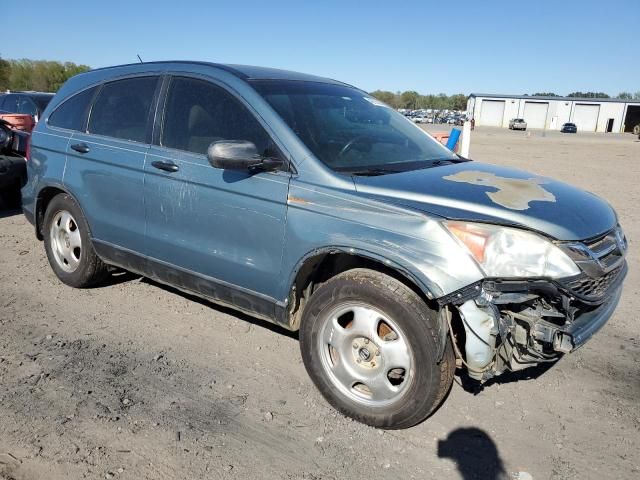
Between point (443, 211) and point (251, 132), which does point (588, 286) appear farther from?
point (251, 132)

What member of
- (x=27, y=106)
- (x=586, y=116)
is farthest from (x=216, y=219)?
(x=586, y=116)

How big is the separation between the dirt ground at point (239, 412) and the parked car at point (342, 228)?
296 millimetres

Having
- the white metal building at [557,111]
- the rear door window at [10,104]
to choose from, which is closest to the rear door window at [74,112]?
the rear door window at [10,104]

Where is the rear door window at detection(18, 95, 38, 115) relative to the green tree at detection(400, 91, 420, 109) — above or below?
below

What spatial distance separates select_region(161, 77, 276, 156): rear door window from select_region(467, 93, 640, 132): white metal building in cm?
8204

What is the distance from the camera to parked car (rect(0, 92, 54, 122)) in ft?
40.9

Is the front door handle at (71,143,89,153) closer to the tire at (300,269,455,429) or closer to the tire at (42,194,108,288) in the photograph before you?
the tire at (42,194,108,288)

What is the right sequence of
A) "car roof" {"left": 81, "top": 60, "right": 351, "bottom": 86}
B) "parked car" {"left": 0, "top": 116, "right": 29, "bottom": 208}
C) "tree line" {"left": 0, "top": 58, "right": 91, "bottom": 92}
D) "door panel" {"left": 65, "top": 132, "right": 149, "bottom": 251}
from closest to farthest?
1. "car roof" {"left": 81, "top": 60, "right": 351, "bottom": 86}
2. "door panel" {"left": 65, "top": 132, "right": 149, "bottom": 251}
3. "parked car" {"left": 0, "top": 116, "right": 29, "bottom": 208}
4. "tree line" {"left": 0, "top": 58, "right": 91, "bottom": 92}

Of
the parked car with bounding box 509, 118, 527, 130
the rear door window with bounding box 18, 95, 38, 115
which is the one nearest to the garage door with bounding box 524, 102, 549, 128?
the parked car with bounding box 509, 118, 527, 130

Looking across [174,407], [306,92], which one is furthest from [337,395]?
[306,92]

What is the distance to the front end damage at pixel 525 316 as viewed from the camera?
2602mm

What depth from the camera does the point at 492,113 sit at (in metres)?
81.6

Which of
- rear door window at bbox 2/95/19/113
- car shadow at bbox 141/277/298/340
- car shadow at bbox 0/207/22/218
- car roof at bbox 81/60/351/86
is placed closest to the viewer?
car roof at bbox 81/60/351/86

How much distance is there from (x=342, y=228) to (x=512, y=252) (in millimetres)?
890
